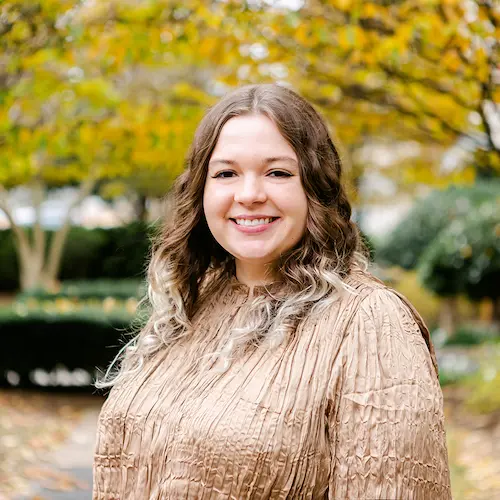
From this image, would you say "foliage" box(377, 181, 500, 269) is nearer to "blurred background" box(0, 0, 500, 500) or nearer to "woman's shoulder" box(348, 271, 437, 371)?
"blurred background" box(0, 0, 500, 500)

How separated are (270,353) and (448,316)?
12.6 m

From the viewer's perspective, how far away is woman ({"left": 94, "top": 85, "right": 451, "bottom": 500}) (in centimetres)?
158

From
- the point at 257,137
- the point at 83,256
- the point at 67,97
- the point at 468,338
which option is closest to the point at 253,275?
the point at 257,137

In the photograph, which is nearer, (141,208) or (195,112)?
(195,112)

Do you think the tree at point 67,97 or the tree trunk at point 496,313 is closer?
the tree at point 67,97

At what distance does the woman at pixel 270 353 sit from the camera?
5.20ft

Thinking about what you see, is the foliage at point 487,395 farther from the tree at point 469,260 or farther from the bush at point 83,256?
the bush at point 83,256

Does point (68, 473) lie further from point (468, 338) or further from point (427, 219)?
point (427, 219)

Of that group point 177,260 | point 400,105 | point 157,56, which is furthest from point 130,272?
point 177,260

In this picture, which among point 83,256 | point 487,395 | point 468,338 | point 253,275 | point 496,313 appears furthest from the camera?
point 83,256

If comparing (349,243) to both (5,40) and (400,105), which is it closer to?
(5,40)

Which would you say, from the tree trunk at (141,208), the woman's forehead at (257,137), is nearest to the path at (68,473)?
the woman's forehead at (257,137)

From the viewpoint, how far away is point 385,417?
5.10 feet

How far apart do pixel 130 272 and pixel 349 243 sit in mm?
15616
